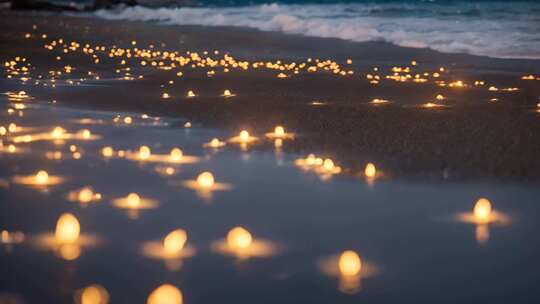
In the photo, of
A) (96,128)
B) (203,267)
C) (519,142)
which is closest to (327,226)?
(203,267)

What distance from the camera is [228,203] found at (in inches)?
261

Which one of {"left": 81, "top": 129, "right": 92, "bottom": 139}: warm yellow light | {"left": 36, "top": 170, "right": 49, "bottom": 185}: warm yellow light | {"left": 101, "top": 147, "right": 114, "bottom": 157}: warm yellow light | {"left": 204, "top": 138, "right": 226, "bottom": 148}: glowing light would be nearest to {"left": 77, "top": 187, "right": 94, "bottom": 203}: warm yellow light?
{"left": 36, "top": 170, "right": 49, "bottom": 185}: warm yellow light

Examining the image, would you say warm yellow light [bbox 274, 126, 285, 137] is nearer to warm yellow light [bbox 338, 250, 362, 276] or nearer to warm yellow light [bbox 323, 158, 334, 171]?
warm yellow light [bbox 323, 158, 334, 171]

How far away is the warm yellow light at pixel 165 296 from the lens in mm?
4348

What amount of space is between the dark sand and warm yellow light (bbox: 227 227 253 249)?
2.51 m

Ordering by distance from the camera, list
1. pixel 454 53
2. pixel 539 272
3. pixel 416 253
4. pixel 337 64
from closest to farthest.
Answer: pixel 539 272, pixel 416 253, pixel 337 64, pixel 454 53

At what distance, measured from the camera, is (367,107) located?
40.9 ft

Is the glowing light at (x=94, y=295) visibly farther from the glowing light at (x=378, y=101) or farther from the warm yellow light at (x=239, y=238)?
the glowing light at (x=378, y=101)

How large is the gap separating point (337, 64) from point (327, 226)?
47.8 ft

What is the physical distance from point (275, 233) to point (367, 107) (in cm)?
694

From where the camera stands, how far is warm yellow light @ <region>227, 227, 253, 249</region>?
17.6 feet

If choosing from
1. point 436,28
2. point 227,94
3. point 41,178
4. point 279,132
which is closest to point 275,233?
point 41,178

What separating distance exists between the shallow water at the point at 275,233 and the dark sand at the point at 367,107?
2.82 ft

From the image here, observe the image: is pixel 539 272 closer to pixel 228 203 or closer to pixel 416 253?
pixel 416 253
